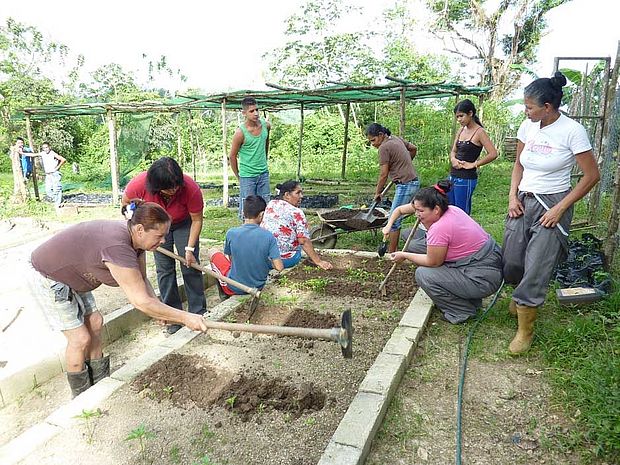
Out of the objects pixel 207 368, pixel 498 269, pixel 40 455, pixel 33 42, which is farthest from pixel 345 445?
pixel 33 42

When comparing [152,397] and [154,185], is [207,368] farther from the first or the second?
[154,185]

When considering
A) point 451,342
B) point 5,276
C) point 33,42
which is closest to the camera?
point 451,342

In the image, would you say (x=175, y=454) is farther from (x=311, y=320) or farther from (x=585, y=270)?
(x=585, y=270)

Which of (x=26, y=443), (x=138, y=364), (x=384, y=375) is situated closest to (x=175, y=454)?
(x=26, y=443)

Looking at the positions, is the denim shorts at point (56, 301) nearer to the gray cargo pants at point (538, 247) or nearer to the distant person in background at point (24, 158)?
the gray cargo pants at point (538, 247)

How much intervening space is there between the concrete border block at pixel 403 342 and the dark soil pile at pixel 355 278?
2.73ft

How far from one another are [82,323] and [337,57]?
19707 millimetres

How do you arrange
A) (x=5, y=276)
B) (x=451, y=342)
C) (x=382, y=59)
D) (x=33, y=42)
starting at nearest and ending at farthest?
(x=451, y=342)
(x=5, y=276)
(x=33, y=42)
(x=382, y=59)

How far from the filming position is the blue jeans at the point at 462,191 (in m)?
4.93

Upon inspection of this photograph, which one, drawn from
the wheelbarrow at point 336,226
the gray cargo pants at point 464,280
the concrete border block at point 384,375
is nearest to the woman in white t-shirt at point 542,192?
the gray cargo pants at point 464,280

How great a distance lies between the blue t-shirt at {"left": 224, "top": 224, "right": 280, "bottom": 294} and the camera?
154 inches

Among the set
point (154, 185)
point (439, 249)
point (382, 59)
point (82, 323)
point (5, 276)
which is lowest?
point (5, 276)

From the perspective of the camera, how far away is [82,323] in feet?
9.35

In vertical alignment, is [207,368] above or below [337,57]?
below
